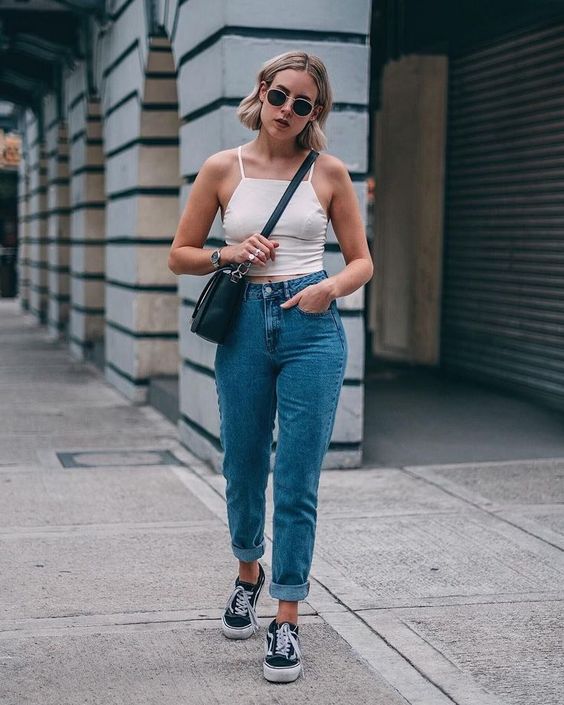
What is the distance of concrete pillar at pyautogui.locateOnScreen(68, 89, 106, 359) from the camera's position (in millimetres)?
13984

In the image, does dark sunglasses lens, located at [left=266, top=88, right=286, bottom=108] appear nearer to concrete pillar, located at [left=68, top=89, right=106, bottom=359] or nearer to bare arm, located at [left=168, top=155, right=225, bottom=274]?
bare arm, located at [left=168, top=155, right=225, bottom=274]

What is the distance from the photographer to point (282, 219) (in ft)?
12.9

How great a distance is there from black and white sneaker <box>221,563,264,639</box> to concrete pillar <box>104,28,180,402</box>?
6.22 metres

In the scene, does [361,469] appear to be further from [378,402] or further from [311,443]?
[311,443]

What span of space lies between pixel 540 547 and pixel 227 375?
2219 millimetres

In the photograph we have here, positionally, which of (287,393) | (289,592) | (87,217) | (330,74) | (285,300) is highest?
(330,74)

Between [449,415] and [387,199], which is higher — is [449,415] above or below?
below

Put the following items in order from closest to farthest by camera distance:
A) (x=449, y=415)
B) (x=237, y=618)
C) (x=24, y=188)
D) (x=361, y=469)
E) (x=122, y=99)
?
1. (x=237, y=618)
2. (x=361, y=469)
3. (x=449, y=415)
4. (x=122, y=99)
5. (x=24, y=188)

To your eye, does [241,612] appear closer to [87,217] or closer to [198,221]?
[198,221]

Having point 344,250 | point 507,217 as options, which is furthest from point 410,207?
point 344,250

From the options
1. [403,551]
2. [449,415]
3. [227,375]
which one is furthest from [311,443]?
[449,415]

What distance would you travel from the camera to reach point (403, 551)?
5539 millimetres

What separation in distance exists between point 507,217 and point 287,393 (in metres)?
7.23

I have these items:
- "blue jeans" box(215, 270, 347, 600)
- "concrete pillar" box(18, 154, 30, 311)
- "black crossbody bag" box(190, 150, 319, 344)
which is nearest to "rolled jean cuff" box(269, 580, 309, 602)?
"blue jeans" box(215, 270, 347, 600)
